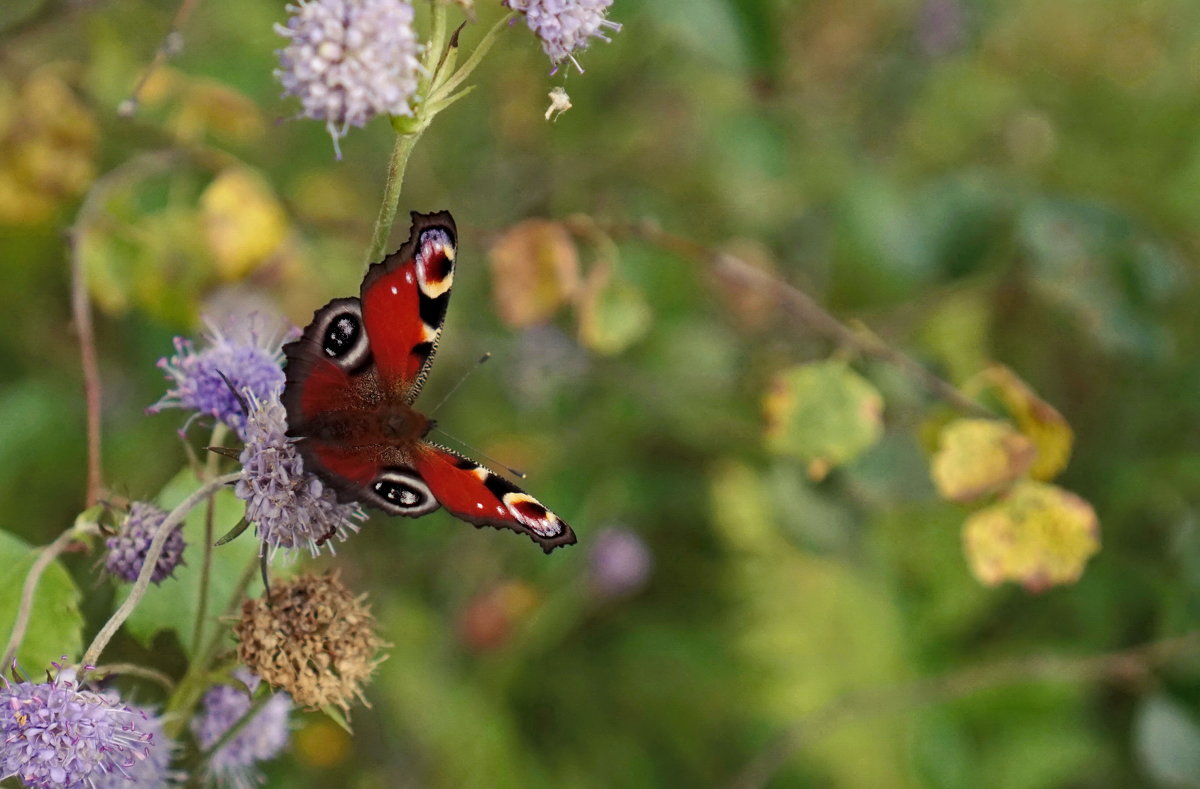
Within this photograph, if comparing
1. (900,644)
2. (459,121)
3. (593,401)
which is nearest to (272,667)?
(593,401)

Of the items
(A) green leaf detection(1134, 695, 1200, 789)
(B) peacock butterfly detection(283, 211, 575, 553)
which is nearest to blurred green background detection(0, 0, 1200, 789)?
(A) green leaf detection(1134, 695, 1200, 789)

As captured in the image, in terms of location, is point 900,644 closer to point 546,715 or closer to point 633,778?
point 633,778

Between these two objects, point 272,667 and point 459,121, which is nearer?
point 272,667

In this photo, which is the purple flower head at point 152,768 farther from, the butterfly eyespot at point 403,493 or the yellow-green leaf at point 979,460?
the yellow-green leaf at point 979,460

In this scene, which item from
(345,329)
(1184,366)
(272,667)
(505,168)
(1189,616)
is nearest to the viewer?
(272,667)

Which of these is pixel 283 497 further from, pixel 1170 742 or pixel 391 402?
pixel 1170 742

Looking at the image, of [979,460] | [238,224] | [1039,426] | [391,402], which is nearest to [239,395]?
[391,402]
